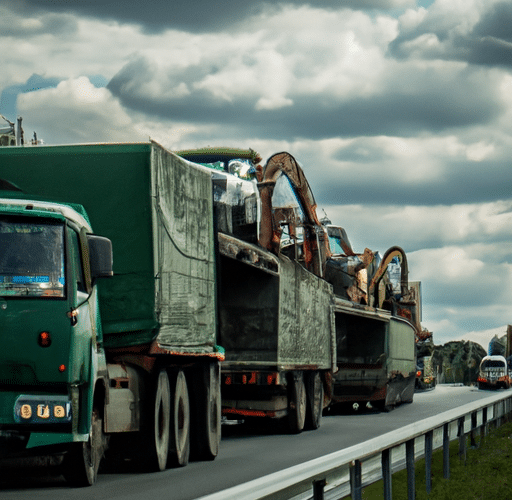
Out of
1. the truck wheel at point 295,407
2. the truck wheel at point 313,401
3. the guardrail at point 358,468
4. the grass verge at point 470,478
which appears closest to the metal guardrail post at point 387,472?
the guardrail at point 358,468

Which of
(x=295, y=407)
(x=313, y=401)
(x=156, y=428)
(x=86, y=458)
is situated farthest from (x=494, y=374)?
(x=86, y=458)

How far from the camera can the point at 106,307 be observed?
13586 mm

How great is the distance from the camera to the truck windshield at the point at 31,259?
37.0 ft

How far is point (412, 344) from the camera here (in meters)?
40.4

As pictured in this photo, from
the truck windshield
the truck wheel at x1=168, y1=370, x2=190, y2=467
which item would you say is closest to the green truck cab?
the truck windshield

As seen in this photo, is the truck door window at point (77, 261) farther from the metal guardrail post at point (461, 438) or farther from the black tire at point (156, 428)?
the metal guardrail post at point (461, 438)

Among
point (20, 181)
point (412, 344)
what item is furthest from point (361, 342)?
point (20, 181)

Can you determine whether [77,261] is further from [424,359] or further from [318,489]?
[424,359]

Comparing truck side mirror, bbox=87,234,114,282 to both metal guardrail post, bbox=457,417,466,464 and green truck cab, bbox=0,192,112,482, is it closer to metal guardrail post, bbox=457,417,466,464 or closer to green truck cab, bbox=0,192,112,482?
green truck cab, bbox=0,192,112,482

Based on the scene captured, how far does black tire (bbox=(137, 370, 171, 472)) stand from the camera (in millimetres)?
13992

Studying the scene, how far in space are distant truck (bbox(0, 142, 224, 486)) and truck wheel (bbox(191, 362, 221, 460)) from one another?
0.02 m

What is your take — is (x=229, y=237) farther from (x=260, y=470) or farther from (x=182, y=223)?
(x=260, y=470)

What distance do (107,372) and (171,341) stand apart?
1670 mm

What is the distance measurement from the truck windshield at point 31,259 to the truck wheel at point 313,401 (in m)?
13.7
